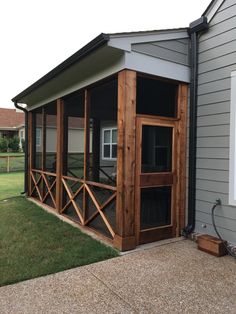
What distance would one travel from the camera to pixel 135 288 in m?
2.67

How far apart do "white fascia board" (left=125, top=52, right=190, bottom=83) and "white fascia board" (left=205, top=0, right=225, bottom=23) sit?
0.73 metres

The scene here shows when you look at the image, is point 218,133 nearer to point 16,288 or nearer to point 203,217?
point 203,217

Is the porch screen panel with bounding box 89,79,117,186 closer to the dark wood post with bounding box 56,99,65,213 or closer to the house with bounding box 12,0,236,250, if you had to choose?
the house with bounding box 12,0,236,250

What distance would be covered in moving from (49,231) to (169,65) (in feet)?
10.6

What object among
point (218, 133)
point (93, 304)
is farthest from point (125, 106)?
point (93, 304)

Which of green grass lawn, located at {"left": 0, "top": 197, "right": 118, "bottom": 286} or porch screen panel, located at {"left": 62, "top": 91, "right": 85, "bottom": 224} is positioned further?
porch screen panel, located at {"left": 62, "top": 91, "right": 85, "bottom": 224}

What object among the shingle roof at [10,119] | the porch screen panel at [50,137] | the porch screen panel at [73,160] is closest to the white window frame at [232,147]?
the porch screen panel at [73,160]

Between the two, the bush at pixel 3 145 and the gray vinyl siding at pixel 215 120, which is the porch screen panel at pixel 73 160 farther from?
the bush at pixel 3 145

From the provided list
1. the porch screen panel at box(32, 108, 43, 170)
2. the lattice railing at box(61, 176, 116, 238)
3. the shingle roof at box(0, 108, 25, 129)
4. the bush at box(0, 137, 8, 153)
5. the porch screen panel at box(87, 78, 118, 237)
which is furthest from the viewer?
the shingle roof at box(0, 108, 25, 129)

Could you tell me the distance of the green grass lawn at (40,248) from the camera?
3078 millimetres

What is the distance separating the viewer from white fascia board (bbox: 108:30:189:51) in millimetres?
3343

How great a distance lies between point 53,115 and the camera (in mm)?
6711

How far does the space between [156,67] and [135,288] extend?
280 cm

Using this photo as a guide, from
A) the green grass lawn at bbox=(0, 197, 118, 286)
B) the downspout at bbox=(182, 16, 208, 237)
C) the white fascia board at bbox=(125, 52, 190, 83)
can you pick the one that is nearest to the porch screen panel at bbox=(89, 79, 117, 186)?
the white fascia board at bbox=(125, 52, 190, 83)
